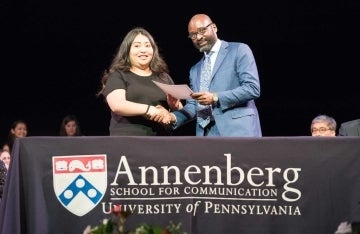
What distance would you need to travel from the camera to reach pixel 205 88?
4586 mm

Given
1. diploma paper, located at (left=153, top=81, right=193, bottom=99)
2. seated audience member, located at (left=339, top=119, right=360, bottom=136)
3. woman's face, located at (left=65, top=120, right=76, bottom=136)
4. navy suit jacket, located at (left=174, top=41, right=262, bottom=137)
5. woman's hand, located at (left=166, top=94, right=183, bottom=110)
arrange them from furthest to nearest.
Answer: woman's face, located at (left=65, top=120, right=76, bottom=136) → seated audience member, located at (left=339, top=119, right=360, bottom=136) → woman's hand, located at (left=166, top=94, right=183, bottom=110) → navy suit jacket, located at (left=174, top=41, right=262, bottom=137) → diploma paper, located at (left=153, top=81, right=193, bottom=99)

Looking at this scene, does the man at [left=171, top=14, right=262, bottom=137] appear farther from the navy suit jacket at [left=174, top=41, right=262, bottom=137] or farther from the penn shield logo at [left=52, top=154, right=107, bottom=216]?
the penn shield logo at [left=52, top=154, right=107, bottom=216]

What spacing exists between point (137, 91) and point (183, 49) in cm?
376

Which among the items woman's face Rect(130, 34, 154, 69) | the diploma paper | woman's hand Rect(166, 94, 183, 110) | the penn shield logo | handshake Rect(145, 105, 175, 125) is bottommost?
the penn shield logo

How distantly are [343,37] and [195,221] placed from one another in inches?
182

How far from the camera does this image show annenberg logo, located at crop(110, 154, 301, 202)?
3.76 m

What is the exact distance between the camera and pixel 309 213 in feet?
12.3

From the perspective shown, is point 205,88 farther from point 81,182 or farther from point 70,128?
point 70,128

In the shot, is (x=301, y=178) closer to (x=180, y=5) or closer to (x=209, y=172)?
(x=209, y=172)

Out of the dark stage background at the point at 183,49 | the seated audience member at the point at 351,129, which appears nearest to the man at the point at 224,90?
the seated audience member at the point at 351,129

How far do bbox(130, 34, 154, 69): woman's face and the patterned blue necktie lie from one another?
0.36 metres

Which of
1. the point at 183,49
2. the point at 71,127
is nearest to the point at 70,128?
the point at 71,127

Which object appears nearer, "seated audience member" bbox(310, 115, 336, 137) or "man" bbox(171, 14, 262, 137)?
"man" bbox(171, 14, 262, 137)

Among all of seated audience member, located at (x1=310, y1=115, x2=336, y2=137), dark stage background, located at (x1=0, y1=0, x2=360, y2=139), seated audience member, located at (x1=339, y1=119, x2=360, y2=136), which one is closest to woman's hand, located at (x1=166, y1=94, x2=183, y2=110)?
seated audience member, located at (x1=310, y1=115, x2=336, y2=137)
